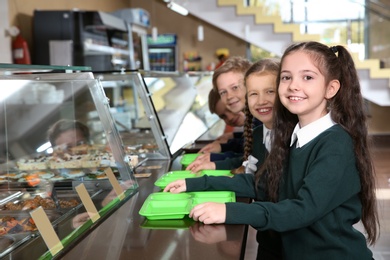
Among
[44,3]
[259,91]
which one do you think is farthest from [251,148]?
[44,3]

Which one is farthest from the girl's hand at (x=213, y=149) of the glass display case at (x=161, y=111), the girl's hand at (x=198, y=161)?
the girl's hand at (x=198, y=161)

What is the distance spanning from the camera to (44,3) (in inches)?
269

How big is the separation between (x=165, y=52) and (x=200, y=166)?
8484 millimetres

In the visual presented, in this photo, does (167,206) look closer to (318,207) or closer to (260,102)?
(318,207)

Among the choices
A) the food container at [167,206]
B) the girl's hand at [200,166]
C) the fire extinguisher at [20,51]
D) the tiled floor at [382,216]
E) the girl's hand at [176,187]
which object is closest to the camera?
the food container at [167,206]

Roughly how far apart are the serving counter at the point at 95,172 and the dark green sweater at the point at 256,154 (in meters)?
0.27

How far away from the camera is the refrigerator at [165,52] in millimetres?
10477

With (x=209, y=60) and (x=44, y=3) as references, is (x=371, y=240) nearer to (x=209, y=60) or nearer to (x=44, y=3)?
(x=44, y=3)

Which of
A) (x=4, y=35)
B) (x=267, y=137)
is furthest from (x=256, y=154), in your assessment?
(x=4, y=35)

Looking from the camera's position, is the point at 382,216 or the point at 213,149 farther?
the point at 382,216

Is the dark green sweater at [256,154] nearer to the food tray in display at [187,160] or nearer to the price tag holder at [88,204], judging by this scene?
the food tray in display at [187,160]

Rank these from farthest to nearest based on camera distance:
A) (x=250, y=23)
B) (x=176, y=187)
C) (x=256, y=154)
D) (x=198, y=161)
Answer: (x=250, y=23), (x=198, y=161), (x=256, y=154), (x=176, y=187)

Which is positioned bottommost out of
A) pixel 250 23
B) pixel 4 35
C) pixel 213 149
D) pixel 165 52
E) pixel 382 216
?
Result: pixel 382 216

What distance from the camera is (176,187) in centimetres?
187
